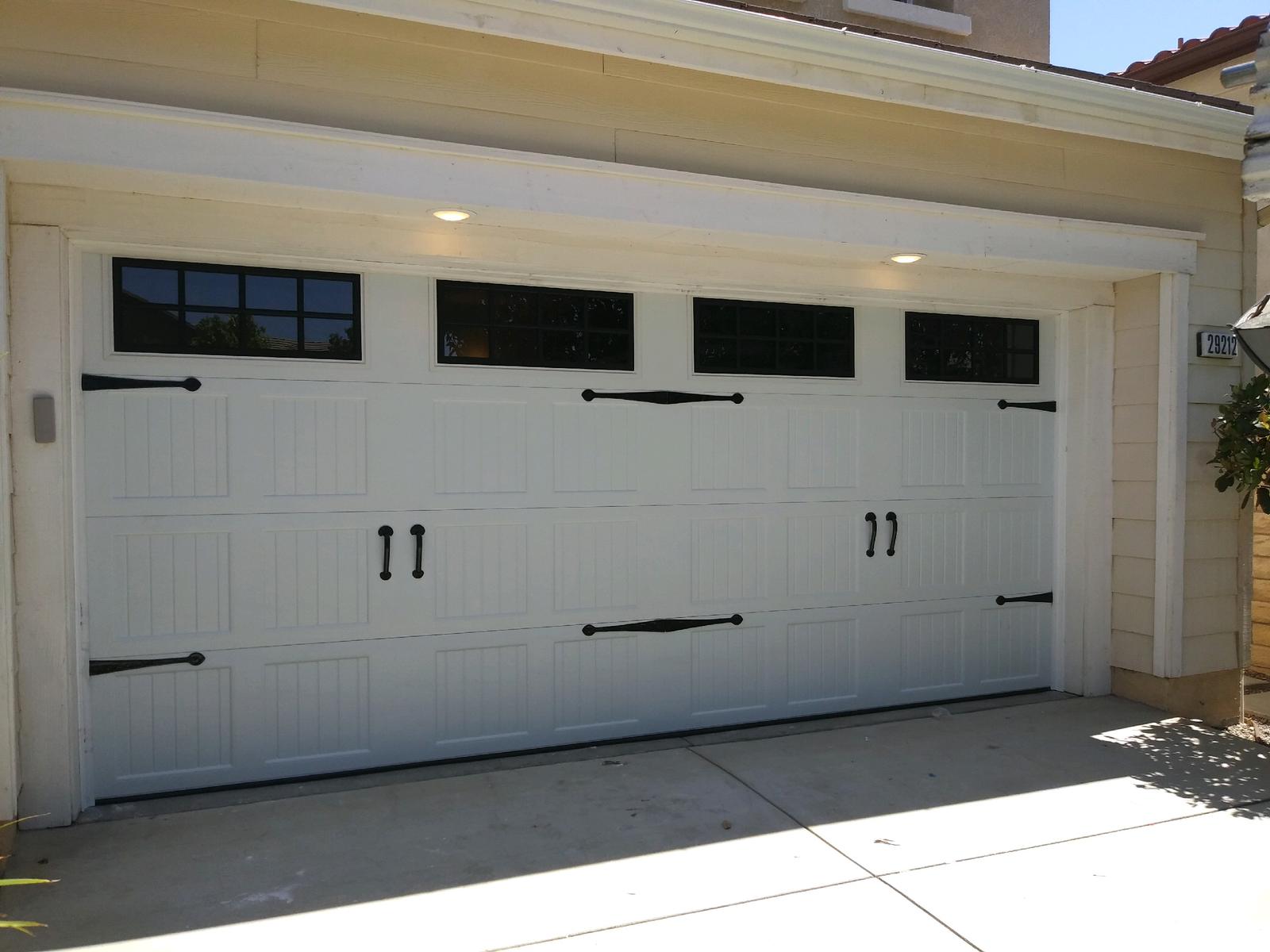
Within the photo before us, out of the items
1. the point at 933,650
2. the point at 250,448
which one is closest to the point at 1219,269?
the point at 933,650

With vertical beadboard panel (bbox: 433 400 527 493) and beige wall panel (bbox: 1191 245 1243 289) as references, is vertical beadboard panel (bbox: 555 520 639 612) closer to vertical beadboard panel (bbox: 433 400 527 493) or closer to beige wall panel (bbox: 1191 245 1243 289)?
vertical beadboard panel (bbox: 433 400 527 493)

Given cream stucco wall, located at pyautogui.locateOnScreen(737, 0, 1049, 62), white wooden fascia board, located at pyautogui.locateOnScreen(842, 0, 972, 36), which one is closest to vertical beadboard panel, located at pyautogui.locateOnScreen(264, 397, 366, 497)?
white wooden fascia board, located at pyautogui.locateOnScreen(842, 0, 972, 36)

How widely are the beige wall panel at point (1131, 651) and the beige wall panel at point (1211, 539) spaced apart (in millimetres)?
545

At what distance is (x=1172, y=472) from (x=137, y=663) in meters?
5.17

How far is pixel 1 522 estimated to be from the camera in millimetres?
3188

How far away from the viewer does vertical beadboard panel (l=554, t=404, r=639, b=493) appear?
4492 mm

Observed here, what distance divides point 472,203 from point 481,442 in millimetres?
1146

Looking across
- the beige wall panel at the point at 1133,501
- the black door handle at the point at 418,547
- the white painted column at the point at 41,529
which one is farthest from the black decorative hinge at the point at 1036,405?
the white painted column at the point at 41,529

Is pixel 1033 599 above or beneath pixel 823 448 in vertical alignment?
beneath

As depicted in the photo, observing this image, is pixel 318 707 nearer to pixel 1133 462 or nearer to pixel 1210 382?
pixel 1133 462

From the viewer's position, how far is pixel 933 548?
528 cm

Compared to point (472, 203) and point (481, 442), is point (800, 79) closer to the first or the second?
point (472, 203)

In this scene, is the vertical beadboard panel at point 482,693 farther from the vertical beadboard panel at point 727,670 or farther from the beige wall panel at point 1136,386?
the beige wall panel at point 1136,386

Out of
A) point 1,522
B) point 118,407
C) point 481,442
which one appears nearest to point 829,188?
point 481,442
